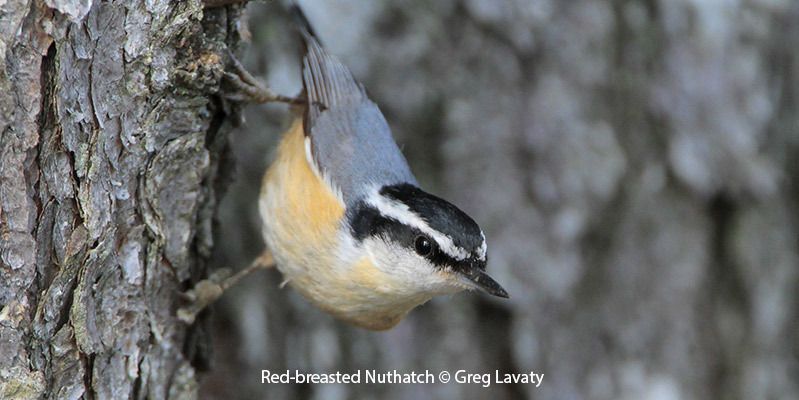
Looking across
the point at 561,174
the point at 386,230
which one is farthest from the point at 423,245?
the point at 561,174

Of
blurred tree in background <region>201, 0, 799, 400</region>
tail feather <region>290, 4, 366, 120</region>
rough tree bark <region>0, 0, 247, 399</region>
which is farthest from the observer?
blurred tree in background <region>201, 0, 799, 400</region>

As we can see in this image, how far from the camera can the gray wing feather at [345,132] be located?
2385mm

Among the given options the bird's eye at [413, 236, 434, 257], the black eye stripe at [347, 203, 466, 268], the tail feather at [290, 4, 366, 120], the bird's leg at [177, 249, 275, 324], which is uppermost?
the tail feather at [290, 4, 366, 120]

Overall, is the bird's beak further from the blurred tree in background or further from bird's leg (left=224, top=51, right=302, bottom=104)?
the blurred tree in background

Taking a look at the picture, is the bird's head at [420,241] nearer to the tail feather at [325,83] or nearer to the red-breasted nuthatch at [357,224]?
the red-breasted nuthatch at [357,224]

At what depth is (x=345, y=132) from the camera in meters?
2.51

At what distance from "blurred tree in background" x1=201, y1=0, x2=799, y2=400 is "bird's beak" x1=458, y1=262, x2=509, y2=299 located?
936mm

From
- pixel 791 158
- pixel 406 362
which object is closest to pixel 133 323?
pixel 406 362

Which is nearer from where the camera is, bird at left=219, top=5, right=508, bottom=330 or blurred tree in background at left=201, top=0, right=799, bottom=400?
bird at left=219, top=5, right=508, bottom=330

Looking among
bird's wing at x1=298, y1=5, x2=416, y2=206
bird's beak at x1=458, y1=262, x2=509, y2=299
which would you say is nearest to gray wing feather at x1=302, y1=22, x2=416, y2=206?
bird's wing at x1=298, y1=5, x2=416, y2=206

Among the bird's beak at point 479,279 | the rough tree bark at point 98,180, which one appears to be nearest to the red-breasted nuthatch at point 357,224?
the bird's beak at point 479,279

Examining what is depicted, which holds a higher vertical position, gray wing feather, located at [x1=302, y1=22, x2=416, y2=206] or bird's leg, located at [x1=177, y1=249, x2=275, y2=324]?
gray wing feather, located at [x1=302, y1=22, x2=416, y2=206]

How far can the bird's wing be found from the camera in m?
2.38

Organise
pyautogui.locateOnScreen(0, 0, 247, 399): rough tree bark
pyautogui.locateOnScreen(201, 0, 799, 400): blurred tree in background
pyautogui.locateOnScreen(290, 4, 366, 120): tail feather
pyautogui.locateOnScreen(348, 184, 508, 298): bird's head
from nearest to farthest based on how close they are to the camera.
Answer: pyautogui.locateOnScreen(0, 0, 247, 399): rough tree bark → pyautogui.locateOnScreen(348, 184, 508, 298): bird's head → pyautogui.locateOnScreen(290, 4, 366, 120): tail feather → pyautogui.locateOnScreen(201, 0, 799, 400): blurred tree in background
